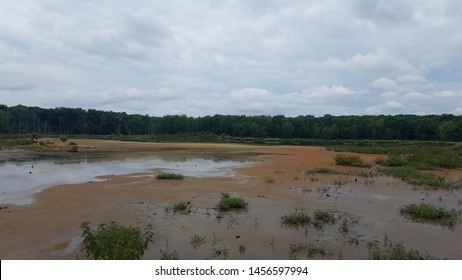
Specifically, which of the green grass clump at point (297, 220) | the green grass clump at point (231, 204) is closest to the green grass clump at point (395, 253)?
the green grass clump at point (297, 220)

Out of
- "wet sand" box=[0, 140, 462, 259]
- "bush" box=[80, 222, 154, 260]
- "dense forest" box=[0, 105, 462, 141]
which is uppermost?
"dense forest" box=[0, 105, 462, 141]

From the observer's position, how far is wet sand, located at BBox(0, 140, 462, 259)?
7926mm

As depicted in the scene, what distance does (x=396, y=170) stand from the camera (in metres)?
21.3

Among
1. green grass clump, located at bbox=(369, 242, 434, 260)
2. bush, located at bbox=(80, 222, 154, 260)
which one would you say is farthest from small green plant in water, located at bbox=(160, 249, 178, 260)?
green grass clump, located at bbox=(369, 242, 434, 260)

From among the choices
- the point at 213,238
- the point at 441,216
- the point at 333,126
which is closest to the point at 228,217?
the point at 213,238

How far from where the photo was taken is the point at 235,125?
11888 cm

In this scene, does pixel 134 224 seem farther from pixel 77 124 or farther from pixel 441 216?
pixel 77 124

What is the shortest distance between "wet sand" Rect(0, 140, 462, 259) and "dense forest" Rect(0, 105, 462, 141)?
295ft

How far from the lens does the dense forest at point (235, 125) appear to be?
99625 millimetres

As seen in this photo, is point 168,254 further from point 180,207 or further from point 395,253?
point 395,253

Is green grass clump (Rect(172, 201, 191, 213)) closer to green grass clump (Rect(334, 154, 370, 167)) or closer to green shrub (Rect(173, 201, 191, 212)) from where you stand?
green shrub (Rect(173, 201, 191, 212))

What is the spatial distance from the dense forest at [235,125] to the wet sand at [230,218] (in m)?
89.9

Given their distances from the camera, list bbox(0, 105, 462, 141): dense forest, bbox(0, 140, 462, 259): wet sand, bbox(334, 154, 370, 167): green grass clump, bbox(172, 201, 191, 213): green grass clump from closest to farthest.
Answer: bbox(0, 140, 462, 259): wet sand
bbox(172, 201, 191, 213): green grass clump
bbox(334, 154, 370, 167): green grass clump
bbox(0, 105, 462, 141): dense forest

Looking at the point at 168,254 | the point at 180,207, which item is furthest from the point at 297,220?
the point at 168,254
